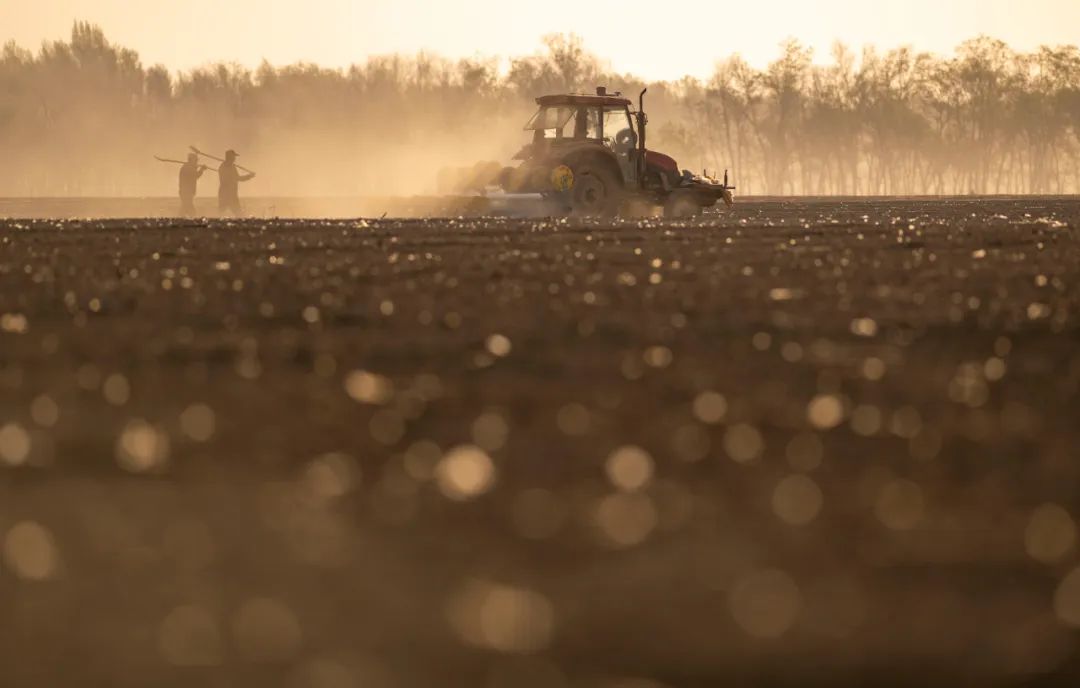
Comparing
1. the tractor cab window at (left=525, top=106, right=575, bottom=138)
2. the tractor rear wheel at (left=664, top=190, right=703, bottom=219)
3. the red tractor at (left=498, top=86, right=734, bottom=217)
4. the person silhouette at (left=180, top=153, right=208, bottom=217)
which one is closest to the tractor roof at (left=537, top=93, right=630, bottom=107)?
the red tractor at (left=498, top=86, right=734, bottom=217)

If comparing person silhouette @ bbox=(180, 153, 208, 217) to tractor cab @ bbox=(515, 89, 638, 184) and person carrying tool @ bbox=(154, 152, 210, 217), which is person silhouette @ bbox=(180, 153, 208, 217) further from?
tractor cab @ bbox=(515, 89, 638, 184)

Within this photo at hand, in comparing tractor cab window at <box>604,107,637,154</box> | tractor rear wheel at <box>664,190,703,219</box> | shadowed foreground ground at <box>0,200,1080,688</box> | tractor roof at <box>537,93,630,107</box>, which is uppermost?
tractor roof at <box>537,93,630,107</box>

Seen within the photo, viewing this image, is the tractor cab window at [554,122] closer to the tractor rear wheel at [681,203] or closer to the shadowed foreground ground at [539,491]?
the tractor rear wheel at [681,203]

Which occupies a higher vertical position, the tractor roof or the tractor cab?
the tractor roof

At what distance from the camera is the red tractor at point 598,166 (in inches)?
1328

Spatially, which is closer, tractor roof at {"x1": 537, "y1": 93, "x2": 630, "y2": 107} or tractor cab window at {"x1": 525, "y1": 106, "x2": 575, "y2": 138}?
tractor roof at {"x1": 537, "y1": 93, "x2": 630, "y2": 107}

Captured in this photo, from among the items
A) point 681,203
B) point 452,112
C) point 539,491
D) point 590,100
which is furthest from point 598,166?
point 452,112

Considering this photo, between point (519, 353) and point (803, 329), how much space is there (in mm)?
1972

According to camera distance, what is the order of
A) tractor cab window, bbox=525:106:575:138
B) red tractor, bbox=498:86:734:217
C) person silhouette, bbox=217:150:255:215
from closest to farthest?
red tractor, bbox=498:86:734:217 → tractor cab window, bbox=525:106:575:138 → person silhouette, bbox=217:150:255:215

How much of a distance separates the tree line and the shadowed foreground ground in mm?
126272

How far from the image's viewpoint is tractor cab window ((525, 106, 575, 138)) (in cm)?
3503

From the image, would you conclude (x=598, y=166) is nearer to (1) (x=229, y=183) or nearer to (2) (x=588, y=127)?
(2) (x=588, y=127)

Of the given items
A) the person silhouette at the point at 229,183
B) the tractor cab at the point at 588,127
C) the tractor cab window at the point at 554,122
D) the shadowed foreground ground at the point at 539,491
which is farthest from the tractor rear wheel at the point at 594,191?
the shadowed foreground ground at the point at 539,491

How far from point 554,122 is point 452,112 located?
11240cm
